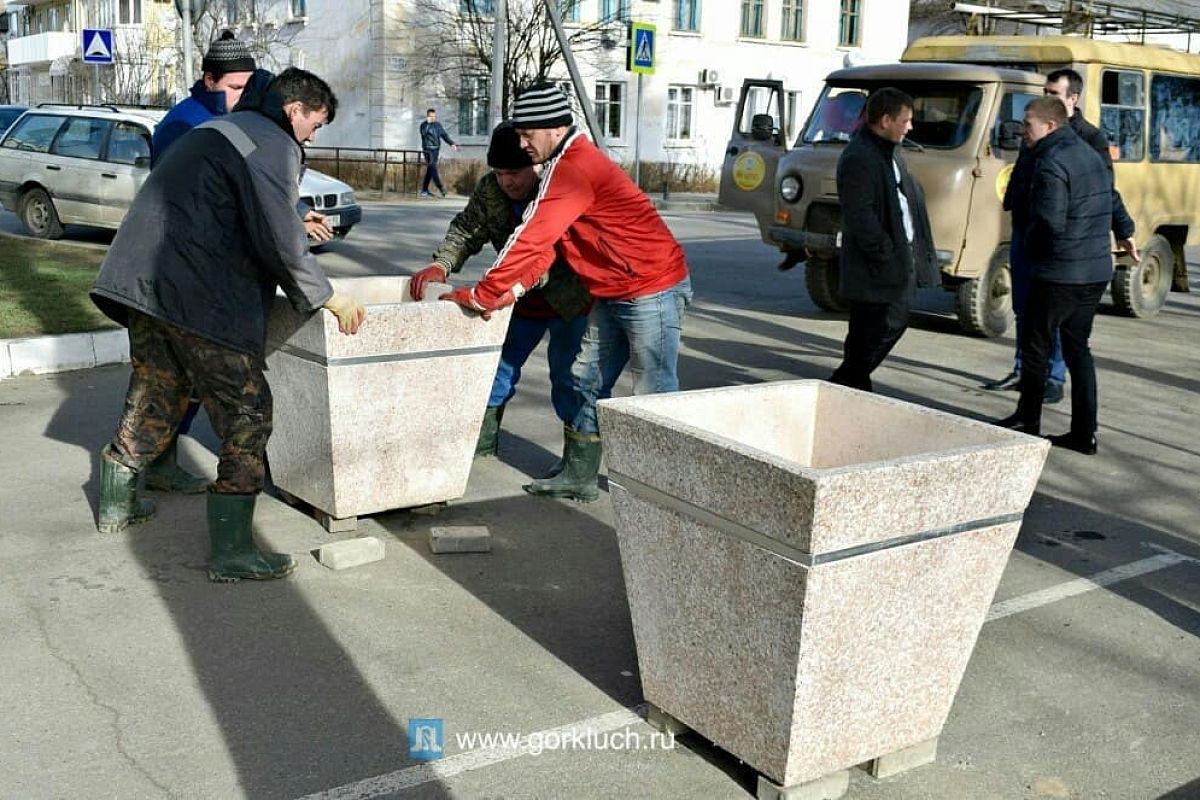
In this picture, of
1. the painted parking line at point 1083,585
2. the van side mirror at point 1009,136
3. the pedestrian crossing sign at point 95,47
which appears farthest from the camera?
the pedestrian crossing sign at point 95,47

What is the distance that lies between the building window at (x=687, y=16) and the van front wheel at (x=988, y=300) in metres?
29.7

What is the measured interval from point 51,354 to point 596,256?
15.1 ft

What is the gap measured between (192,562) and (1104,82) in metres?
9.63

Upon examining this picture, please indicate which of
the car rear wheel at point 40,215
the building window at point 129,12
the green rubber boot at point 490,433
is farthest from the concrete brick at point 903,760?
the building window at point 129,12

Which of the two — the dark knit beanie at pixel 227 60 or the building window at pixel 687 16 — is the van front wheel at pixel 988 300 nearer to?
the dark knit beanie at pixel 227 60

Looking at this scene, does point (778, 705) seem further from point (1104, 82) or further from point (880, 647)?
point (1104, 82)

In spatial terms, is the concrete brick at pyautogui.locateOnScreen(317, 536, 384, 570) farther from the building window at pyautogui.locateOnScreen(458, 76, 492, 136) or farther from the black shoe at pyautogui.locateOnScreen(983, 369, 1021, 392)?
the building window at pyautogui.locateOnScreen(458, 76, 492, 136)

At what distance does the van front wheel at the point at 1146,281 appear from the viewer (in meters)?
12.5

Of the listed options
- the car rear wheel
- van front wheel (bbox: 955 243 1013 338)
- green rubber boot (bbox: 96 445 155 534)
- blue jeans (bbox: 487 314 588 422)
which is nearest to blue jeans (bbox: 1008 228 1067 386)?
van front wheel (bbox: 955 243 1013 338)

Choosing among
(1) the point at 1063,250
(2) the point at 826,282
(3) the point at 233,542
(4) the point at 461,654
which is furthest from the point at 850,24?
(4) the point at 461,654

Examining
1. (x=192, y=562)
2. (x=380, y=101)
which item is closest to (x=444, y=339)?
(x=192, y=562)

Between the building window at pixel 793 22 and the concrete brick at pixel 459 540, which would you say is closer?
the concrete brick at pixel 459 540

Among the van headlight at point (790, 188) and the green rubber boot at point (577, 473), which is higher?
the van headlight at point (790, 188)

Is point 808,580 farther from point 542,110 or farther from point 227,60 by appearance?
A: point 227,60
